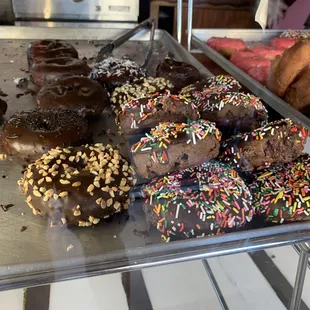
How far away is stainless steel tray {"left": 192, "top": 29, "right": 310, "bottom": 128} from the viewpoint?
4.07 ft

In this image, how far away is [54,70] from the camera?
146 centimetres

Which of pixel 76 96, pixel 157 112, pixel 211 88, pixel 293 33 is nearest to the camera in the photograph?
pixel 157 112

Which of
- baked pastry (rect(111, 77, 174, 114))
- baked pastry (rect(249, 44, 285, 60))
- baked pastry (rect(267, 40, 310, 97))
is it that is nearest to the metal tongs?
baked pastry (rect(111, 77, 174, 114))

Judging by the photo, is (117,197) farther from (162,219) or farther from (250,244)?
(250,244)

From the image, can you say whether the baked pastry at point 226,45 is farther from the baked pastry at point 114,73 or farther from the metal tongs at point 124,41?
the baked pastry at point 114,73

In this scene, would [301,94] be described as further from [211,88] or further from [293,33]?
[293,33]

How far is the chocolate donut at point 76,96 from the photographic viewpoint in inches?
48.7

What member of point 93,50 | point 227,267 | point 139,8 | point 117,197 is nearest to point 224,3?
point 139,8

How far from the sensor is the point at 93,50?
1.96 m

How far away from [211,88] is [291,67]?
0.39 meters

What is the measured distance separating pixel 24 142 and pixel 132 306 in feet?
2.46

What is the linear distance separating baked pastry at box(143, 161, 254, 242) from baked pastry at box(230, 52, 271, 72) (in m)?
0.91

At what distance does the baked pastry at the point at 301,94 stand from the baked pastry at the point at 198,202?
0.56 meters

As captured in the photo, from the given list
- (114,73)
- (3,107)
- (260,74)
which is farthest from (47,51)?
(260,74)
